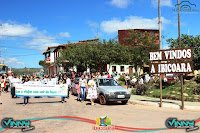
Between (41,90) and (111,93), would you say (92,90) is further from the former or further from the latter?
(41,90)

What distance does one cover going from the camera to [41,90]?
13.7 meters

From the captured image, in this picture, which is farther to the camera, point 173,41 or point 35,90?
point 173,41

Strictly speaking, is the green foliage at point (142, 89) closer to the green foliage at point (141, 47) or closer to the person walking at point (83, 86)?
the person walking at point (83, 86)

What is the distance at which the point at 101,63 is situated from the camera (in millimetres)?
34094

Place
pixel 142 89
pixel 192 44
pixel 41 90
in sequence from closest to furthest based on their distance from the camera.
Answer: pixel 41 90
pixel 142 89
pixel 192 44

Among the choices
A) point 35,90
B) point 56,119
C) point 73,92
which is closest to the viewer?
point 56,119

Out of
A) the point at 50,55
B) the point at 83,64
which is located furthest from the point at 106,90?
the point at 50,55

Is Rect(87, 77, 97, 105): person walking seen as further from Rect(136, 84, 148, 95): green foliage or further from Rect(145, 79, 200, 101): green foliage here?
Rect(136, 84, 148, 95): green foliage

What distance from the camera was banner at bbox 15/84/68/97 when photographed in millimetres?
13195

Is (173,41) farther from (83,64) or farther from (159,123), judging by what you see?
(159,123)

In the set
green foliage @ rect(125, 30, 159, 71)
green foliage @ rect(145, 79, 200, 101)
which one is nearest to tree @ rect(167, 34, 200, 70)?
green foliage @ rect(125, 30, 159, 71)

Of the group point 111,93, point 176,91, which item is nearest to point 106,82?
point 111,93

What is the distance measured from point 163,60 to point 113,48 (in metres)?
22.1

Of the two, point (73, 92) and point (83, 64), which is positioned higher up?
point (83, 64)
